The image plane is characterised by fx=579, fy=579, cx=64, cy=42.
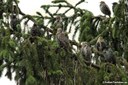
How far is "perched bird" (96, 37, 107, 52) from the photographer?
11.1 meters

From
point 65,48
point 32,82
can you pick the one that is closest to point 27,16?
point 65,48

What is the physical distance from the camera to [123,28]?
33.6 ft

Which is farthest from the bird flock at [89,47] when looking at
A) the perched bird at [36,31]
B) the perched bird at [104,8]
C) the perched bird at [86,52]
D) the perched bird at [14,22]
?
the perched bird at [104,8]

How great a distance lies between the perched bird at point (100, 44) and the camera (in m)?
11.1

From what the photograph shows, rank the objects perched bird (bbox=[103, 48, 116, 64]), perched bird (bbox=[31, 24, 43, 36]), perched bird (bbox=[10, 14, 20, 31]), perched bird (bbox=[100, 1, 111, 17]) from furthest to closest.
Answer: perched bird (bbox=[100, 1, 111, 17]), perched bird (bbox=[103, 48, 116, 64]), perched bird (bbox=[10, 14, 20, 31]), perched bird (bbox=[31, 24, 43, 36])

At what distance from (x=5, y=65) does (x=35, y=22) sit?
1698 millimetres

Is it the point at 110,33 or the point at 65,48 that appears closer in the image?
the point at 65,48

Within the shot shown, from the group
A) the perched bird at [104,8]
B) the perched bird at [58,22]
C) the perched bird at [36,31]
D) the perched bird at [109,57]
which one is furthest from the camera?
the perched bird at [104,8]

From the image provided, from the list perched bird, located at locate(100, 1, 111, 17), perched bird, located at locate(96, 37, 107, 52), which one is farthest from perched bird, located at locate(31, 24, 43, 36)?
perched bird, located at locate(100, 1, 111, 17)

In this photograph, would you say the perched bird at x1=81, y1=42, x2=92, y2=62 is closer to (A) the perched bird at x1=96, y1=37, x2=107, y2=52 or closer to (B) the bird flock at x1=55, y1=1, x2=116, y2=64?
(B) the bird flock at x1=55, y1=1, x2=116, y2=64

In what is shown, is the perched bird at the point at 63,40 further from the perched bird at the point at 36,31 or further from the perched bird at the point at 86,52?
the perched bird at the point at 86,52

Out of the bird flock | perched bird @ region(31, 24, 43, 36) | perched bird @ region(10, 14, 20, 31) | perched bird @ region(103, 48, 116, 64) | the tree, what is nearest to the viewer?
the tree

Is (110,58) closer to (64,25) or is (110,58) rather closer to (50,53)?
(50,53)

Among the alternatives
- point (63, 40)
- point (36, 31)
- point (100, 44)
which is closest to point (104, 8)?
point (100, 44)
